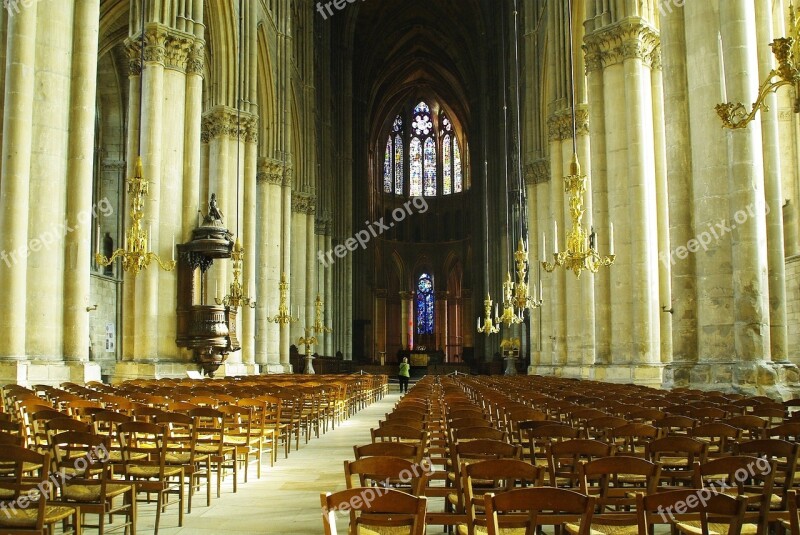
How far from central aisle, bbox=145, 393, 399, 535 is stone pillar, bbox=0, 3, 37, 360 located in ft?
20.2

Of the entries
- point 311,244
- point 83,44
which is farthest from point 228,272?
point 311,244

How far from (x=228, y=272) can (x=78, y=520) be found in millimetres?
23613

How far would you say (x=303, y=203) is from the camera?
148ft

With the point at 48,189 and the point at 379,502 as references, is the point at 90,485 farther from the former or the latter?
the point at 48,189

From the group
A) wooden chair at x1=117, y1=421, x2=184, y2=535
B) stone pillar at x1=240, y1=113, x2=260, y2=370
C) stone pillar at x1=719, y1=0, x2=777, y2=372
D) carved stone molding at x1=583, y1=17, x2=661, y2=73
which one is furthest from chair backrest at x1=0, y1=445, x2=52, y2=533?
stone pillar at x1=240, y1=113, x2=260, y2=370

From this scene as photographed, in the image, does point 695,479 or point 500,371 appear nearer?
point 695,479

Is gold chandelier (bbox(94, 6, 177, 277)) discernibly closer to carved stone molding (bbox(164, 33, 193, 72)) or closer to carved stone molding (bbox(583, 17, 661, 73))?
carved stone molding (bbox(164, 33, 193, 72))

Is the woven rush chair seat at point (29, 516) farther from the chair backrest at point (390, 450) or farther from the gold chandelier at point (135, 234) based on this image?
the gold chandelier at point (135, 234)

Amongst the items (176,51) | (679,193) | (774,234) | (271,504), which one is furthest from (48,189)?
(774,234)

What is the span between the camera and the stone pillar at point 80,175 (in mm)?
16406

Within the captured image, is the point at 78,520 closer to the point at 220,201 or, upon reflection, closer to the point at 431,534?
the point at 431,534

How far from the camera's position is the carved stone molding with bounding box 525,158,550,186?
37.2m

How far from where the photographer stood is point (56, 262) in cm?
1595

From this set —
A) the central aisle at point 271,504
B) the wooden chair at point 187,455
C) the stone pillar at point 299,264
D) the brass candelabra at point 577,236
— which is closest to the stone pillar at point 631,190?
the brass candelabra at point 577,236
